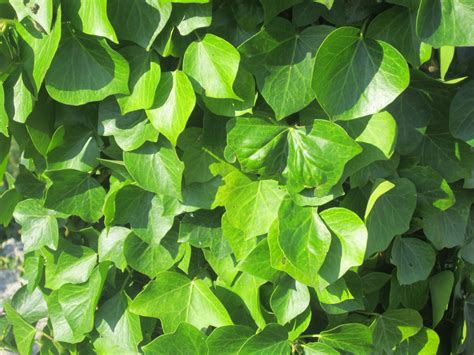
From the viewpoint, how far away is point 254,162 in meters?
1.06

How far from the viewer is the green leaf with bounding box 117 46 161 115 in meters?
1.08

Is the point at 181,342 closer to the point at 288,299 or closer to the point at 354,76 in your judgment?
the point at 288,299

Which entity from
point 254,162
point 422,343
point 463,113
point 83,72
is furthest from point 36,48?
point 422,343

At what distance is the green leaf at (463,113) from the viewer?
1064 millimetres

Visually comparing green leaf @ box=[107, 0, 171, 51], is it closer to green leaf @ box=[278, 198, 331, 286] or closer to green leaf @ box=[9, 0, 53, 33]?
green leaf @ box=[9, 0, 53, 33]

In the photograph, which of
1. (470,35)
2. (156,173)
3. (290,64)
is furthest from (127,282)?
(470,35)

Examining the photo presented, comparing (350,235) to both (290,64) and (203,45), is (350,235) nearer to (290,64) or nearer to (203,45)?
(290,64)

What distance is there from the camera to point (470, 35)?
93cm

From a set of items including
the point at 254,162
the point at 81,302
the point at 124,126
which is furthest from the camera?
the point at 81,302

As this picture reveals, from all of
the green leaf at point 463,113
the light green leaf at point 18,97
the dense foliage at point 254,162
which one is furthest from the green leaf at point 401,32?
the light green leaf at point 18,97

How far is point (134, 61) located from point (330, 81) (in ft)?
1.22

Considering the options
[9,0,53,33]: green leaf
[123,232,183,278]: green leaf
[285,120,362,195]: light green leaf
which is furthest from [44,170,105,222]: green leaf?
[285,120,362,195]: light green leaf

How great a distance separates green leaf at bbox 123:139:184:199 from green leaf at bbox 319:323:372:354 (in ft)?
1.40

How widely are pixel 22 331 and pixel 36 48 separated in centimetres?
84
